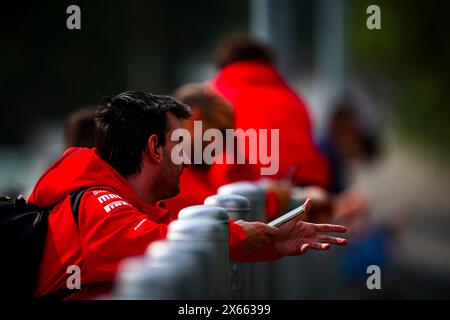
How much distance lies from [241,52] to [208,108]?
5.74 ft

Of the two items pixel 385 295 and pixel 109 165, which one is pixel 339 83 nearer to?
pixel 385 295

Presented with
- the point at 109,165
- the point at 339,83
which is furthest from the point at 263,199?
the point at 339,83

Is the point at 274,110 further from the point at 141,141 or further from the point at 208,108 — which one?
the point at 141,141

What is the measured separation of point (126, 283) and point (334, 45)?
1509cm

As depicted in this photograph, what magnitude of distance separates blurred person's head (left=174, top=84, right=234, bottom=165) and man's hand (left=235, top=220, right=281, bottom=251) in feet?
5.42

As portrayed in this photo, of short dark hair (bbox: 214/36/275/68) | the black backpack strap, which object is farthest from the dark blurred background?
the black backpack strap

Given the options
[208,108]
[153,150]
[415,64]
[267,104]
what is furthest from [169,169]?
Answer: [415,64]

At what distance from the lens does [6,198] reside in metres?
3.51

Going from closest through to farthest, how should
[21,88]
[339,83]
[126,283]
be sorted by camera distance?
[126,283], [339,83], [21,88]

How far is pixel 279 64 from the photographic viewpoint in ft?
41.9

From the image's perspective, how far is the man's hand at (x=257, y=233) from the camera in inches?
133

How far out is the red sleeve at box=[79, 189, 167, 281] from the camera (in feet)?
10.7

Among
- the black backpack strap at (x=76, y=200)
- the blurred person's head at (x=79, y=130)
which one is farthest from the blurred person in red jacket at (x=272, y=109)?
the black backpack strap at (x=76, y=200)

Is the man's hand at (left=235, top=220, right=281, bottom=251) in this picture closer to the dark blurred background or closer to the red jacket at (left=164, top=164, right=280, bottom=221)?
the red jacket at (left=164, top=164, right=280, bottom=221)
